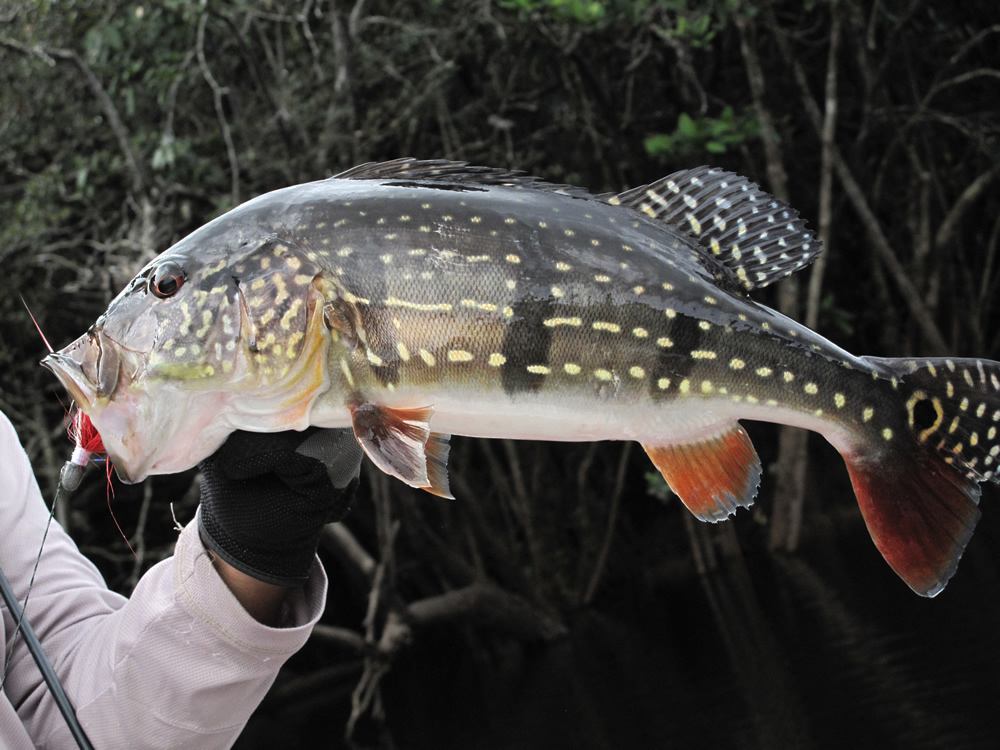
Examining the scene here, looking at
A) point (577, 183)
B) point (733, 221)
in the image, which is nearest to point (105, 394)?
point (733, 221)

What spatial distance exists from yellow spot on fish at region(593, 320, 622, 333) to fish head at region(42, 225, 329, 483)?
1.48ft

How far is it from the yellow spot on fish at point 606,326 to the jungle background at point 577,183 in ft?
9.07

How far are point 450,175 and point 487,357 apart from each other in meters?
0.39

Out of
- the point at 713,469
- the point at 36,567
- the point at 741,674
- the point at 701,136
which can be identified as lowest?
the point at 741,674

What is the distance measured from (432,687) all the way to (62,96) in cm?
508

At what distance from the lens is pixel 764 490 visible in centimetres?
977

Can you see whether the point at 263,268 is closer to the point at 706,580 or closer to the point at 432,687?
the point at 432,687

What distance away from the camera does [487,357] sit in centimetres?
162

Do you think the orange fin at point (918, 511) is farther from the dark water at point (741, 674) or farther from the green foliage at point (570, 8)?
the green foliage at point (570, 8)

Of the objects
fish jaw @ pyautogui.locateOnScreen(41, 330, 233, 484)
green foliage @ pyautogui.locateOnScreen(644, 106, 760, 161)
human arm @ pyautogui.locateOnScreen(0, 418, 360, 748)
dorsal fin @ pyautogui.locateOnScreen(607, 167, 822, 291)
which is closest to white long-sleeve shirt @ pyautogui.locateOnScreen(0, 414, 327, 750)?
human arm @ pyautogui.locateOnScreen(0, 418, 360, 748)

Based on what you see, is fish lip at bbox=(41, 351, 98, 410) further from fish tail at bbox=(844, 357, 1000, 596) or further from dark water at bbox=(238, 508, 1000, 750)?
dark water at bbox=(238, 508, 1000, 750)

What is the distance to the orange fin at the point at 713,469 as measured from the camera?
1800 mm

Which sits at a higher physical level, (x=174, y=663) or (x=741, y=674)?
(x=174, y=663)

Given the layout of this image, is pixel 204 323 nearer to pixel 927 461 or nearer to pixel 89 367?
pixel 89 367
